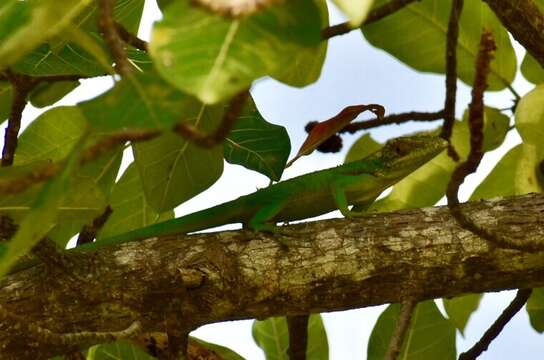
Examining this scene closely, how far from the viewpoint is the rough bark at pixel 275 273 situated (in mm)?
2582

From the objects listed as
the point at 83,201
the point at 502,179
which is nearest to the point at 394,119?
the point at 502,179

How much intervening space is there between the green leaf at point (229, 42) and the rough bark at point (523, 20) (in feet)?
4.90

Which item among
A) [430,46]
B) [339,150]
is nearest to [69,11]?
[339,150]

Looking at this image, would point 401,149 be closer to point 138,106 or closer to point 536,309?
point 536,309

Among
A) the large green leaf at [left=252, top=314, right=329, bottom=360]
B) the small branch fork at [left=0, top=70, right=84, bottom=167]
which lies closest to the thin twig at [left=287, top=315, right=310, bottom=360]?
the large green leaf at [left=252, top=314, right=329, bottom=360]

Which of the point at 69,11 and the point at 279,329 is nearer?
the point at 69,11

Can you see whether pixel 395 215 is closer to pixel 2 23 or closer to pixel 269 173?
pixel 269 173

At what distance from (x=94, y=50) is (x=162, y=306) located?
3.85ft

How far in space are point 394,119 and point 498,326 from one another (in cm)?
81

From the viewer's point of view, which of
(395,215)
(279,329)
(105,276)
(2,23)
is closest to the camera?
(2,23)

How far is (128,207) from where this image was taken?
3.53 meters

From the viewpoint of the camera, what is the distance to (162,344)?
3068 mm

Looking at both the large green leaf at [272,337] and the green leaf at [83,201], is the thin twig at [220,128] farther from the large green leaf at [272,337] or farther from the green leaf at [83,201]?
the large green leaf at [272,337]

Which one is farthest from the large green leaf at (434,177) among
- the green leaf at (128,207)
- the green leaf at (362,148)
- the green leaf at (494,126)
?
the green leaf at (128,207)
